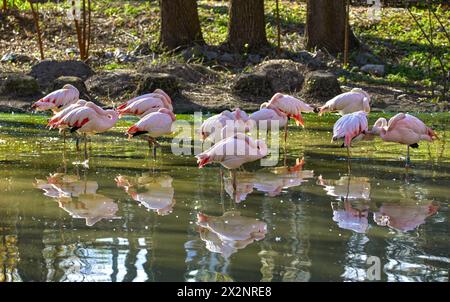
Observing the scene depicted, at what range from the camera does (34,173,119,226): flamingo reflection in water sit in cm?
765

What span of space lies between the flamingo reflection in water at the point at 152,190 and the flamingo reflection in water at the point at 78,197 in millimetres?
290

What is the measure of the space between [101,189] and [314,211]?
7.07ft

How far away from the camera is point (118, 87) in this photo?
15773 mm

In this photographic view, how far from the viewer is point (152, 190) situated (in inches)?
344

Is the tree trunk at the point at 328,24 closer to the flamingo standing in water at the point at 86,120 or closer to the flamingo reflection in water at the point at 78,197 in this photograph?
the flamingo standing in water at the point at 86,120

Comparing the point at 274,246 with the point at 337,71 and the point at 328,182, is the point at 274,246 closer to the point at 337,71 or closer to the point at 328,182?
the point at 328,182

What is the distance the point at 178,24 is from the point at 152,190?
10526mm

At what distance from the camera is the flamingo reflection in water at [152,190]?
7996 mm

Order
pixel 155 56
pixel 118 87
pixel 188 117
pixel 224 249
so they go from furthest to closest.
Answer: pixel 155 56 → pixel 118 87 → pixel 188 117 → pixel 224 249

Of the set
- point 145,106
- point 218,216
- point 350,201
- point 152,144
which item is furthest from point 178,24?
point 218,216

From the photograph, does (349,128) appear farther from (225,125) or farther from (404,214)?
(404,214)

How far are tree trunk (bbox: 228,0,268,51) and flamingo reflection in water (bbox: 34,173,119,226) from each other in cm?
978

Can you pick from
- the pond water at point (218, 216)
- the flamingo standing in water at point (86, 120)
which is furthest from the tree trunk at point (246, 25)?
the flamingo standing in water at point (86, 120)
